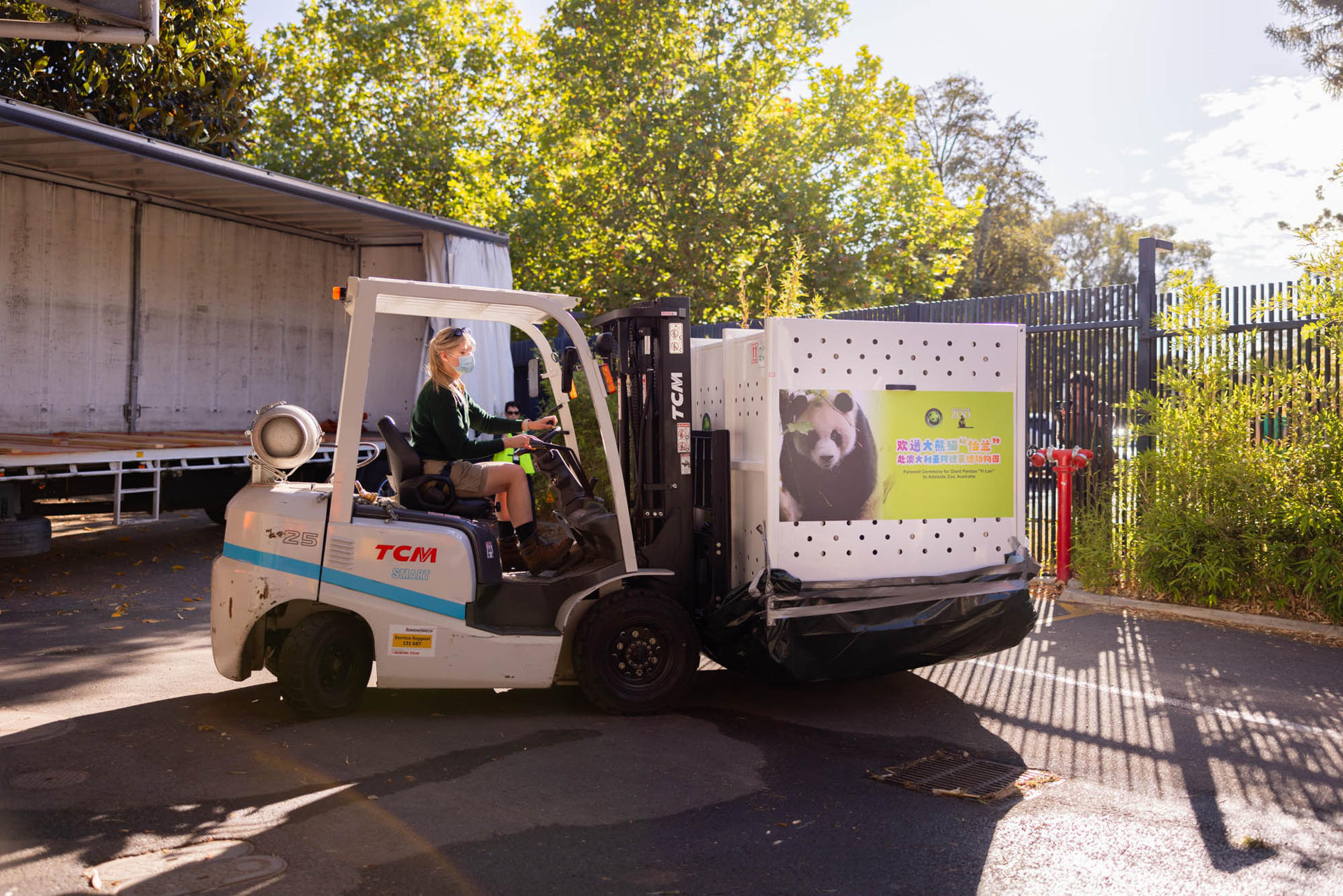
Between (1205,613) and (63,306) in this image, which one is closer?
(1205,613)

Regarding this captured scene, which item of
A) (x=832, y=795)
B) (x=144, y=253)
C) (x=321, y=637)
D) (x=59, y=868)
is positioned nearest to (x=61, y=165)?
(x=144, y=253)

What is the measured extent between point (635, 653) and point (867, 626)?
1.21 m

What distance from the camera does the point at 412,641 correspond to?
17.8ft

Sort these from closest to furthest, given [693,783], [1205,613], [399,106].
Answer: [693,783] → [1205,613] → [399,106]

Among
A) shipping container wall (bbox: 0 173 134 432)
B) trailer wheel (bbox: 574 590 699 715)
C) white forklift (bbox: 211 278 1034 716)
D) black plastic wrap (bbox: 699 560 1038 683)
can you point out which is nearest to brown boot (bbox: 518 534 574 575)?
white forklift (bbox: 211 278 1034 716)

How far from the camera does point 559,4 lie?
22.2 meters

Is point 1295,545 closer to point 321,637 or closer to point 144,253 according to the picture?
point 321,637

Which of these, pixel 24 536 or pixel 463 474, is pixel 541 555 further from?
pixel 24 536

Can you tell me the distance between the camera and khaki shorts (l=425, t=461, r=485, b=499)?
587cm

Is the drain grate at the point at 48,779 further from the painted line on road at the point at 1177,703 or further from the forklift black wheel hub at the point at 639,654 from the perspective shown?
the painted line on road at the point at 1177,703

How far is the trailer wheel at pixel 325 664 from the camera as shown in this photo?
542 centimetres

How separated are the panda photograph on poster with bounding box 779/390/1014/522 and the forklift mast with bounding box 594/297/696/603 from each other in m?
0.63

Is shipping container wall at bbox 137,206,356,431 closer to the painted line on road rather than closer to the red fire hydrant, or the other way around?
the red fire hydrant

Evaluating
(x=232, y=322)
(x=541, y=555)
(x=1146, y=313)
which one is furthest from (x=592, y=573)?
(x=232, y=322)
